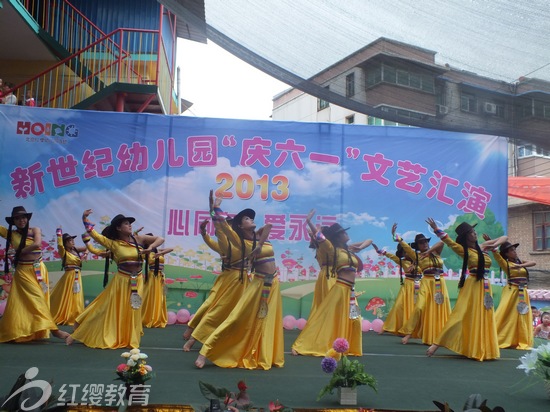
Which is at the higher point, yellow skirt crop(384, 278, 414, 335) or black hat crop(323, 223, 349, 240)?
black hat crop(323, 223, 349, 240)

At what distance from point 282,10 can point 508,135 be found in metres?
0.89

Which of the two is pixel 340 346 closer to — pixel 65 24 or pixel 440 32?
pixel 440 32

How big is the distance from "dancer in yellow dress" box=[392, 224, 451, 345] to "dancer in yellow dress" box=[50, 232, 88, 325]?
17.4 ft

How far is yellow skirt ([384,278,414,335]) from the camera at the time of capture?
1086cm

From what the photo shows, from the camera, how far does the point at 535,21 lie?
185cm

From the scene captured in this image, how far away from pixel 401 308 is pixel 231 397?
7707 mm

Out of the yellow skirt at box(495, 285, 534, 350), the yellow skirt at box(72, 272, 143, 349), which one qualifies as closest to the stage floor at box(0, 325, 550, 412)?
the yellow skirt at box(72, 272, 143, 349)

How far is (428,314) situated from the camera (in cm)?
943

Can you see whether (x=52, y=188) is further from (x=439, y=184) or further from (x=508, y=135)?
(x=508, y=135)

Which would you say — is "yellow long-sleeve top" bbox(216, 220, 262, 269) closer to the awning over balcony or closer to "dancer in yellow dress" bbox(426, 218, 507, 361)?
"dancer in yellow dress" bbox(426, 218, 507, 361)

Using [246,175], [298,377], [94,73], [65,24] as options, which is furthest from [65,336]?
[65,24]

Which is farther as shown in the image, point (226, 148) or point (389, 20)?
point (226, 148)

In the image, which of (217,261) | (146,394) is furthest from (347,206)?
(146,394)

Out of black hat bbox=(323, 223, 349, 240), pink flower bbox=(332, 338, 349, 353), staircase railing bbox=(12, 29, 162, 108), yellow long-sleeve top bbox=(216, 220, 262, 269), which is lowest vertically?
pink flower bbox=(332, 338, 349, 353)
